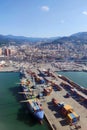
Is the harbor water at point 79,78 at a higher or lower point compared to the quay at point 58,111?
lower

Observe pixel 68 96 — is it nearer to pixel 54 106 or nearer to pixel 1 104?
pixel 54 106

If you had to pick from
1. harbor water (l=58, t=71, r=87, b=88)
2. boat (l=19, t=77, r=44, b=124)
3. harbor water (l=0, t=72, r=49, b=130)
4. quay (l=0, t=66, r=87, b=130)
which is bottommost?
harbor water (l=58, t=71, r=87, b=88)

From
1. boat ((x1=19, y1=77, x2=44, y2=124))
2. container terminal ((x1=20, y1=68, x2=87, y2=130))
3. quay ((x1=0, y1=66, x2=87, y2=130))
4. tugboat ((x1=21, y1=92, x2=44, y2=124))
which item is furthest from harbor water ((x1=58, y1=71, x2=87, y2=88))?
tugboat ((x1=21, y1=92, x2=44, y2=124))

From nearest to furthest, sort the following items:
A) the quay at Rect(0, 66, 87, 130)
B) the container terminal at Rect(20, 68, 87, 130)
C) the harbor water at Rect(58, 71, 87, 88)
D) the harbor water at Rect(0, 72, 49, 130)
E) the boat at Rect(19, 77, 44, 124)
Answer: the quay at Rect(0, 66, 87, 130)
the container terminal at Rect(20, 68, 87, 130)
the harbor water at Rect(0, 72, 49, 130)
the boat at Rect(19, 77, 44, 124)
the harbor water at Rect(58, 71, 87, 88)

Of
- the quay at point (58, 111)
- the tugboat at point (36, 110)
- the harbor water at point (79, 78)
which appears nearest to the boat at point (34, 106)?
the tugboat at point (36, 110)

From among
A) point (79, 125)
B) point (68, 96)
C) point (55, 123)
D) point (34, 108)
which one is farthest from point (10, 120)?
point (68, 96)

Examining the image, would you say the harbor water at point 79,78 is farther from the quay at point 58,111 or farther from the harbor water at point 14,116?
the harbor water at point 14,116

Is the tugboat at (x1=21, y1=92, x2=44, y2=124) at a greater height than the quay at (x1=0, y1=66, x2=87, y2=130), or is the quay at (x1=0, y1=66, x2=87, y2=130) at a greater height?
the tugboat at (x1=21, y1=92, x2=44, y2=124)

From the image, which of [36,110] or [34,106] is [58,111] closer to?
[36,110]

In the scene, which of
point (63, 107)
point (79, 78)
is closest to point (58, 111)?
point (63, 107)

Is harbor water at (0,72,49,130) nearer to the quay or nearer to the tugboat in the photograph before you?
the tugboat

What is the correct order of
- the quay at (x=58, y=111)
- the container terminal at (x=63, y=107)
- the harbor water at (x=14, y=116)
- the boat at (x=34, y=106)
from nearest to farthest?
the quay at (x=58, y=111) → the container terminal at (x=63, y=107) → the harbor water at (x=14, y=116) → the boat at (x=34, y=106)
